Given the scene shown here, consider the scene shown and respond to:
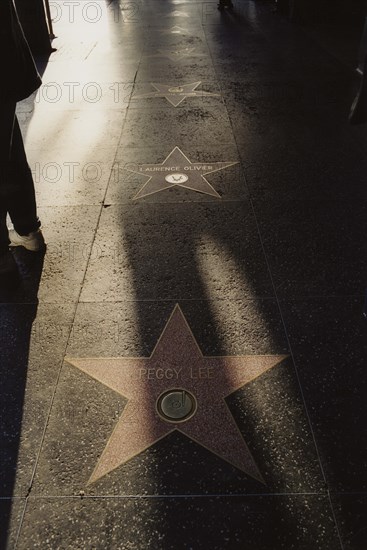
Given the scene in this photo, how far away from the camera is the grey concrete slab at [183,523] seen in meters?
1.80

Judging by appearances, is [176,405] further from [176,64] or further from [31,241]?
[176,64]

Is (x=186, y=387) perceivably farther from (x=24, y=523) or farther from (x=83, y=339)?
(x=24, y=523)

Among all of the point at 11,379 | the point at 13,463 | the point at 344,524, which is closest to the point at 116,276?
the point at 11,379

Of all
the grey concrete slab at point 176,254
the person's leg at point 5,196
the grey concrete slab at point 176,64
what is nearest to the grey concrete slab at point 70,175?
the grey concrete slab at point 176,254

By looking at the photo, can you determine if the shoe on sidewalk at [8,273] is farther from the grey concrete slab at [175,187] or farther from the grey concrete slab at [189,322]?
the grey concrete slab at [175,187]

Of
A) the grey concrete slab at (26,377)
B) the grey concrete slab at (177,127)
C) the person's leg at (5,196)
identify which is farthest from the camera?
the grey concrete slab at (177,127)

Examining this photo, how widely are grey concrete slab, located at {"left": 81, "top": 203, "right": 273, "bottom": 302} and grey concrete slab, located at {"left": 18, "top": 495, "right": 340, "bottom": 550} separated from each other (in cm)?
137

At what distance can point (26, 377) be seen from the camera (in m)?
2.49

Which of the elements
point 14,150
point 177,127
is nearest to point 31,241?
point 14,150

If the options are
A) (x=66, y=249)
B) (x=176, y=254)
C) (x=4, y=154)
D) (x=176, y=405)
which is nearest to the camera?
(x=176, y=405)

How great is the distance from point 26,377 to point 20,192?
52.0 inches

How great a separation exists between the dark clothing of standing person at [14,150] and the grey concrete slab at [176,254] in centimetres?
52

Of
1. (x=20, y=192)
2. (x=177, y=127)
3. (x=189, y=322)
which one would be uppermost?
(x=20, y=192)

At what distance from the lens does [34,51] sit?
29.1ft
